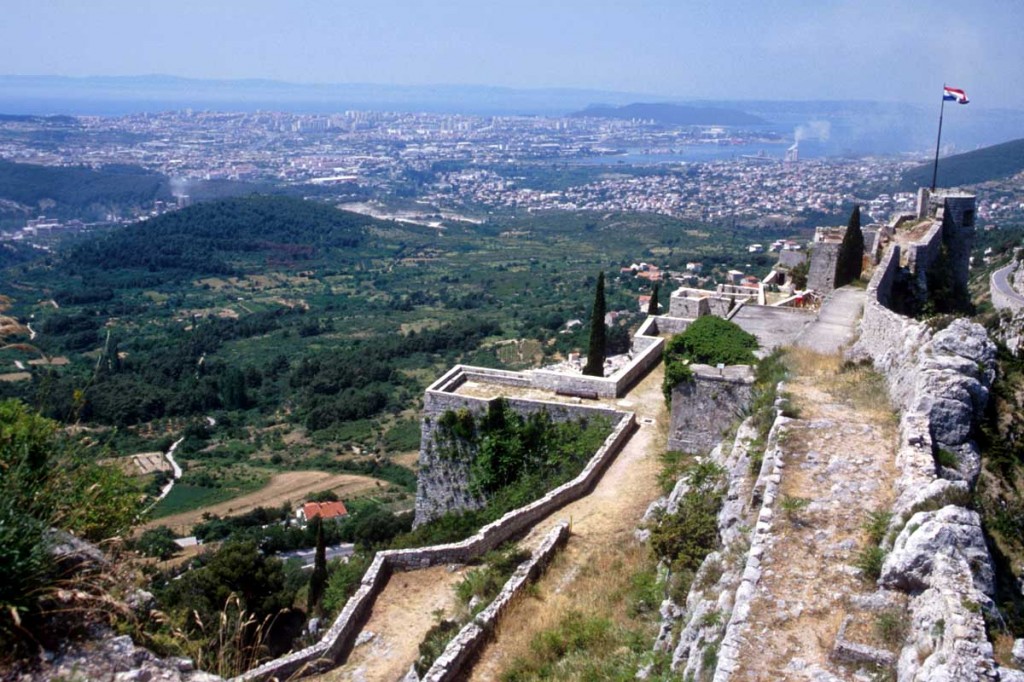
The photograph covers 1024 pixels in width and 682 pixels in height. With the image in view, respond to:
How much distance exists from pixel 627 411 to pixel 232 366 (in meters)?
54.8

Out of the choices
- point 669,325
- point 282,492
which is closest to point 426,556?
point 669,325

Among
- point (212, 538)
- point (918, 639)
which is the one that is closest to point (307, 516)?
point (212, 538)

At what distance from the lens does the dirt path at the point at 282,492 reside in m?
34.3

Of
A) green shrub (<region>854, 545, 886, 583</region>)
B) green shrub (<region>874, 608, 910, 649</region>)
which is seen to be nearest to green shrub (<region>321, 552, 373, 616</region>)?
green shrub (<region>854, 545, 886, 583</region>)

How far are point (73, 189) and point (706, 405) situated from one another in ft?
569

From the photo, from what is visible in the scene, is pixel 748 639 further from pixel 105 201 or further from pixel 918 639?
pixel 105 201

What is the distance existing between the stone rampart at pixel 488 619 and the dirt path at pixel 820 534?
338cm

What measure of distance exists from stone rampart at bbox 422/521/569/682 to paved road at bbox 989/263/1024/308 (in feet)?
63.8

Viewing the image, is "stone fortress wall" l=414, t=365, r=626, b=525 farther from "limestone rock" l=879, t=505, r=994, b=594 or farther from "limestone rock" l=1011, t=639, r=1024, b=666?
"limestone rock" l=1011, t=639, r=1024, b=666

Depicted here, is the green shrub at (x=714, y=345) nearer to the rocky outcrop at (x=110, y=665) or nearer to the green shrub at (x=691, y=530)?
the green shrub at (x=691, y=530)

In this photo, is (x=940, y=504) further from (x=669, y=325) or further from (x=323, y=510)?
(x=323, y=510)

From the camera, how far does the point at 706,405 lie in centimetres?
1311

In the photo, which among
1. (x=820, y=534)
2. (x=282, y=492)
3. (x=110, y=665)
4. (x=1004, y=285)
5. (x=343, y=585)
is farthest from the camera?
(x=282, y=492)

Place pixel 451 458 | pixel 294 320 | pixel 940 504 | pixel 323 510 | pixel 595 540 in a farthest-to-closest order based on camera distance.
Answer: pixel 294 320 → pixel 323 510 → pixel 451 458 → pixel 595 540 → pixel 940 504
